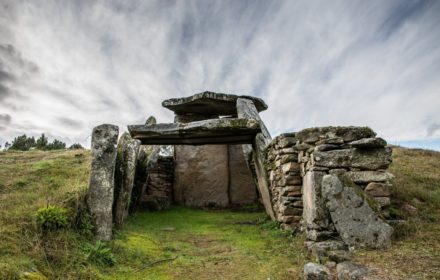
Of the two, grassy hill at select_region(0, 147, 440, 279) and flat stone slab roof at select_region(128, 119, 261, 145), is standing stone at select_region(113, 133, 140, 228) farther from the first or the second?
flat stone slab roof at select_region(128, 119, 261, 145)

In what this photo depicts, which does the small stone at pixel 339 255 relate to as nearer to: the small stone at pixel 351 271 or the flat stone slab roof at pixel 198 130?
the small stone at pixel 351 271

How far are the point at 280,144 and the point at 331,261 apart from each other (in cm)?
297

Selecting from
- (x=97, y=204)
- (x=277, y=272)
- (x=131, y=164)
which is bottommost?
(x=277, y=272)

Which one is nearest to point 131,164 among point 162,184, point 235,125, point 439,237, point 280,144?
point 235,125

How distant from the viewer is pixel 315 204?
16.1ft

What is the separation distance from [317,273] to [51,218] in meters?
3.59

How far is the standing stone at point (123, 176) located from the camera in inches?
248

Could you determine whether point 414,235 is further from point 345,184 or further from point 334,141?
point 334,141

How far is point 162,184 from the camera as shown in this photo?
11008 mm

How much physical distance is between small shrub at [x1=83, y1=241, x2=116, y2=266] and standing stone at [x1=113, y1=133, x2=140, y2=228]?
5.58 ft

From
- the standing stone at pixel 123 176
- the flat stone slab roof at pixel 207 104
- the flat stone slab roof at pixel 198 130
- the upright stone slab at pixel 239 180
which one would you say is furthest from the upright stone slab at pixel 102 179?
the upright stone slab at pixel 239 180

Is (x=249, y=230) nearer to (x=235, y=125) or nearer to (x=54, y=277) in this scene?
(x=235, y=125)

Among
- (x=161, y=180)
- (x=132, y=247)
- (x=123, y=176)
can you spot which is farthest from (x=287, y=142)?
(x=161, y=180)

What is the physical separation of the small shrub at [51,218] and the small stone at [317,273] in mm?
3401
